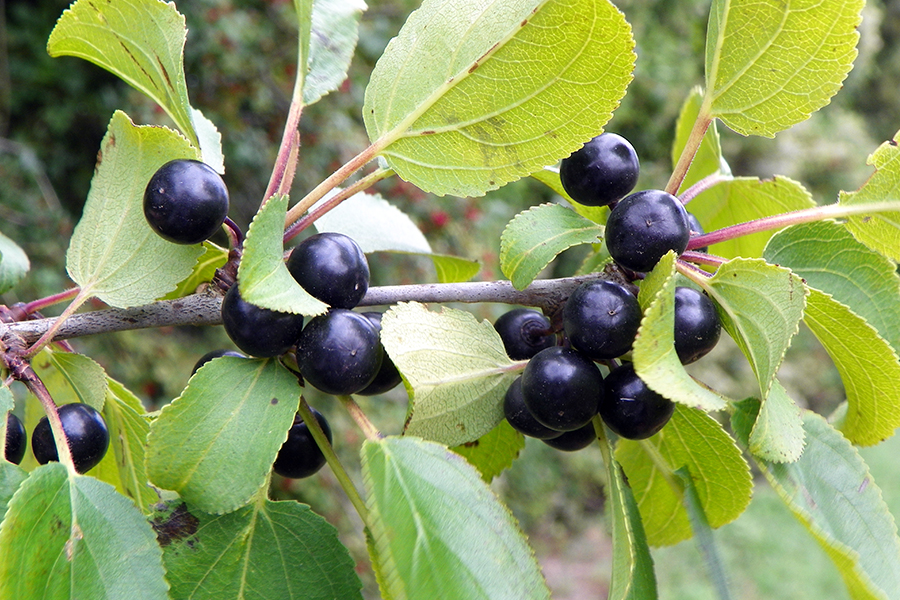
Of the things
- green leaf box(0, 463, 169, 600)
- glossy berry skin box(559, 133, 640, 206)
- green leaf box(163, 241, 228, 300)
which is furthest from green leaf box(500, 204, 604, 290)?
green leaf box(0, 463, 169, 600)

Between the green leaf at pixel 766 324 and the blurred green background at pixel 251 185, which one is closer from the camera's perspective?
the green leaf at pixel 766 324

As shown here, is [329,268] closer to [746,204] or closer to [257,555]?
[257,555]

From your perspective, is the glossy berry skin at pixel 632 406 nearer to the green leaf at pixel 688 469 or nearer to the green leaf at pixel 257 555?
the green leaf at pixel 688 469

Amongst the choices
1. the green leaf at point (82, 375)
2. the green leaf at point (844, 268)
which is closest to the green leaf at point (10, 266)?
the green leaf at point (82, 375)

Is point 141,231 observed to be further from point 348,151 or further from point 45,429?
point 348,151

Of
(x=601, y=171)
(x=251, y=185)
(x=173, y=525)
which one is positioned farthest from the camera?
(x=251, y=185)

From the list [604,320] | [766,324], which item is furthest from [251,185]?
[766,324]
